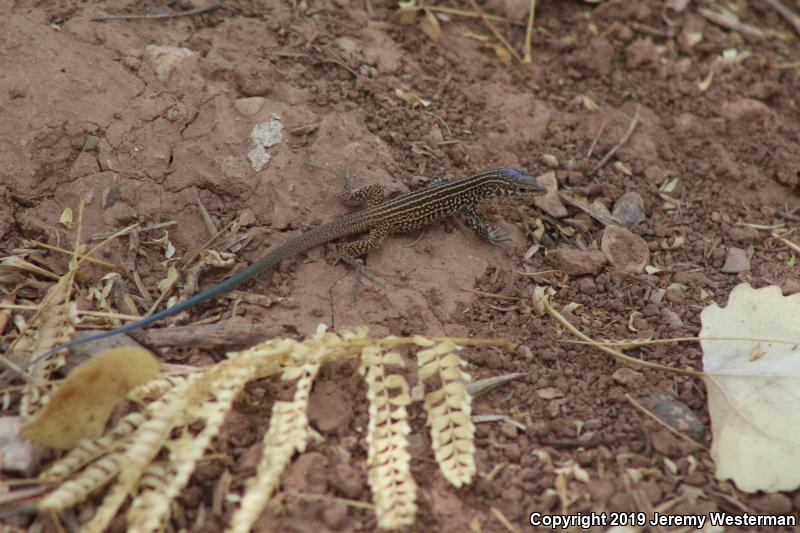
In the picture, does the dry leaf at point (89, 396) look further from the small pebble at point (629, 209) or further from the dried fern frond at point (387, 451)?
the small pebble at point (629, 209)

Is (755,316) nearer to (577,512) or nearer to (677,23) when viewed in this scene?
(577,512)

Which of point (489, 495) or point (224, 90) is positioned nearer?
point (489, 495)

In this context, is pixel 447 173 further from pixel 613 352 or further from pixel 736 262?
pixel 736 262

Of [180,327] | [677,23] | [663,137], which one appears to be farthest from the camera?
[677,23]

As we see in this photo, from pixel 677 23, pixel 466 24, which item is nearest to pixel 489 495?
pixel 466 24

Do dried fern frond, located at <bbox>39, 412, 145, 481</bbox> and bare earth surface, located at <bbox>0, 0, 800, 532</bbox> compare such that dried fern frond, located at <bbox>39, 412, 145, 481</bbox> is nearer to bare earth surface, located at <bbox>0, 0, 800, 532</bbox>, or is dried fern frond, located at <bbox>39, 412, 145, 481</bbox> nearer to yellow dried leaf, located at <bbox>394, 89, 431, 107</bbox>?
bare earth surface, located at <bbox>0, 0, 800, 532</bbox>

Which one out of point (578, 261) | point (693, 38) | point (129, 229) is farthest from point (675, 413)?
point (693, 38)

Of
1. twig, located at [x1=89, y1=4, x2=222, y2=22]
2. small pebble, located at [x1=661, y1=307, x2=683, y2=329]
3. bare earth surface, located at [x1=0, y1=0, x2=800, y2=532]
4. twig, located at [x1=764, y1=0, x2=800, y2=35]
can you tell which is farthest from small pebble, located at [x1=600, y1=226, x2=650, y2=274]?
twig, located at [x1=764, y1=0, x2=800, y2=35]
